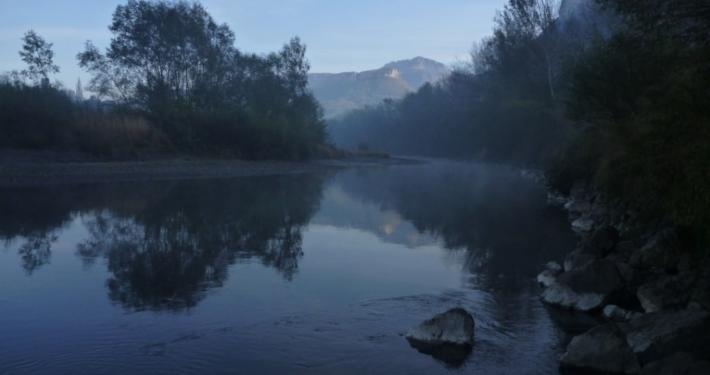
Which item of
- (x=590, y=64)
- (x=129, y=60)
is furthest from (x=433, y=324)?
(x=129, y=60)

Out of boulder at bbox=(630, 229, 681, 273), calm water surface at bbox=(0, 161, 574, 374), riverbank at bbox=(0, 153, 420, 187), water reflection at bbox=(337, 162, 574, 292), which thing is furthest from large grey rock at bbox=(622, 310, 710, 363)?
riverbank at bbox=(0, 153, 420, 187)

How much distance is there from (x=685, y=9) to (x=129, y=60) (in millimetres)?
48893

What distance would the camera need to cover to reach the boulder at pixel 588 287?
12.1m

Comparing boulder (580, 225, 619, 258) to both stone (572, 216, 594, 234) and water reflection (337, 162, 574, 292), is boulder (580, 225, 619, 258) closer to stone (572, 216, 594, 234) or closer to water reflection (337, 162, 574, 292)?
water reflection (337, 162, 574, 292)

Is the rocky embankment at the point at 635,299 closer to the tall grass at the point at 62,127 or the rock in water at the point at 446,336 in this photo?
the rock in water at the point at 446,336

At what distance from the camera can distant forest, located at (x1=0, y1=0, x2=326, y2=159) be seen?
41.9 m

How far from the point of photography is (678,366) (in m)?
8.03

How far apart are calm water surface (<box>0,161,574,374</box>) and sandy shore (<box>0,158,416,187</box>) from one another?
7222 millimetres

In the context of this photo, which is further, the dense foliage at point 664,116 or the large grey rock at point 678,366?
the dense foliage at point 664,116

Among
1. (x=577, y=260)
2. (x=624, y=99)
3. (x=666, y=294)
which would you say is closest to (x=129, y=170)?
(x=624, y=99)

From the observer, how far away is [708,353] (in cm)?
860

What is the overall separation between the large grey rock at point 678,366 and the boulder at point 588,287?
3.55 meters

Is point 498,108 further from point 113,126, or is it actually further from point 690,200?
point 690,200

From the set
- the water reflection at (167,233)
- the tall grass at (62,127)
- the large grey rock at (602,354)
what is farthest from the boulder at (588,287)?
the tall grass at (62,127)
